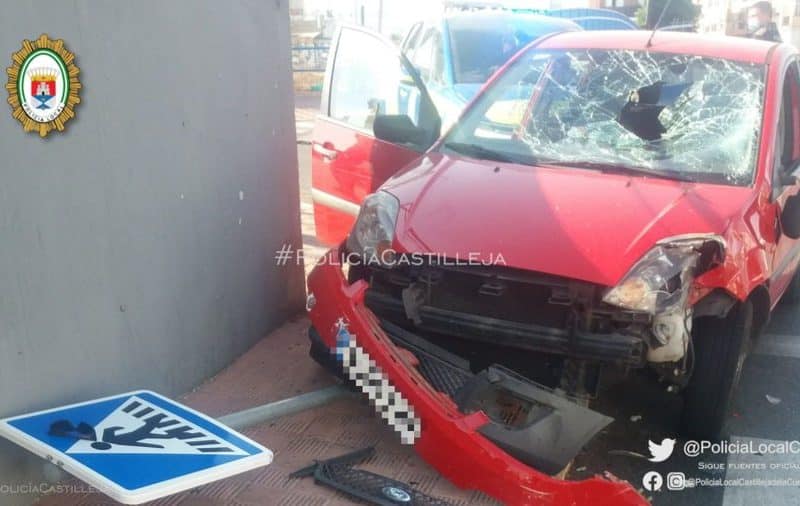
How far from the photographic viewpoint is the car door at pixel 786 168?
3738mm

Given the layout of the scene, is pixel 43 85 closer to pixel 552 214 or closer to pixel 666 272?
pixel 552 214

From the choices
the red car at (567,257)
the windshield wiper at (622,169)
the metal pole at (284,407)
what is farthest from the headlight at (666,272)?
the metal pole at (284,407)

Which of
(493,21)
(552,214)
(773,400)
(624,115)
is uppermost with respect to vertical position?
(493,21)

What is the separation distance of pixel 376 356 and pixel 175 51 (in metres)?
1.59

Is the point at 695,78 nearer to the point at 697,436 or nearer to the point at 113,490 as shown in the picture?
the point at 697,436

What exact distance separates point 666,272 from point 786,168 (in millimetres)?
1495

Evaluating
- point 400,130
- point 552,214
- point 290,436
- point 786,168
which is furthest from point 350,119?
point 786,168

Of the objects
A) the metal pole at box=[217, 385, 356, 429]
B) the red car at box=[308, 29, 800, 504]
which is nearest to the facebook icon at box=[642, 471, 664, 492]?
the red car at box=[308, 29, 800, 504]

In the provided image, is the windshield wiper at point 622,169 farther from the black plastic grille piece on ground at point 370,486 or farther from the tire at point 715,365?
the black plastic grille piece on ground at point 370,486

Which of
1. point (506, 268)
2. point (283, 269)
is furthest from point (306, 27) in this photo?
point (506, 268)

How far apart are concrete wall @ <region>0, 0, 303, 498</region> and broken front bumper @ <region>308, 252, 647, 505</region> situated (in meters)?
0.76

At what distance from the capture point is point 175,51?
3336 mm

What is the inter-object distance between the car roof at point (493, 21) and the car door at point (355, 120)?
9.68 feet

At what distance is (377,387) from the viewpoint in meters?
3.00
